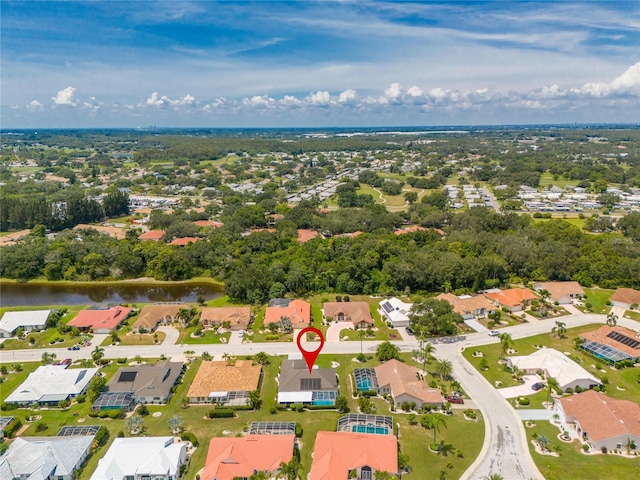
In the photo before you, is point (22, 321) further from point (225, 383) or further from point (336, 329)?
point (336, 329)

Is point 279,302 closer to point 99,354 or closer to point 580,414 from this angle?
point 99,354

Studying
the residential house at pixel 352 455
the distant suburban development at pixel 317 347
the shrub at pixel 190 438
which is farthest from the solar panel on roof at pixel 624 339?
the shrub at pixel 190 438

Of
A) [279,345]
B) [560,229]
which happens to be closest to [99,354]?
[279,345]

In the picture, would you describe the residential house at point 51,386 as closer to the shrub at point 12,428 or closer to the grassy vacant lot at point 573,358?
the shrub at point 12,428

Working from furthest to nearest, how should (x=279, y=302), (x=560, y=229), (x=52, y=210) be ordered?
(x=52, y=210) < (x=560, y=229) < (x=279, y=302)

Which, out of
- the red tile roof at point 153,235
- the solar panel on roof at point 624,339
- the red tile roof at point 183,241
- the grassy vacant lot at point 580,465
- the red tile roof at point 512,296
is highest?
the red tile roof at point 153,235

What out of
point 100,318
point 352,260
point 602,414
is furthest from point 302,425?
point 352,260
